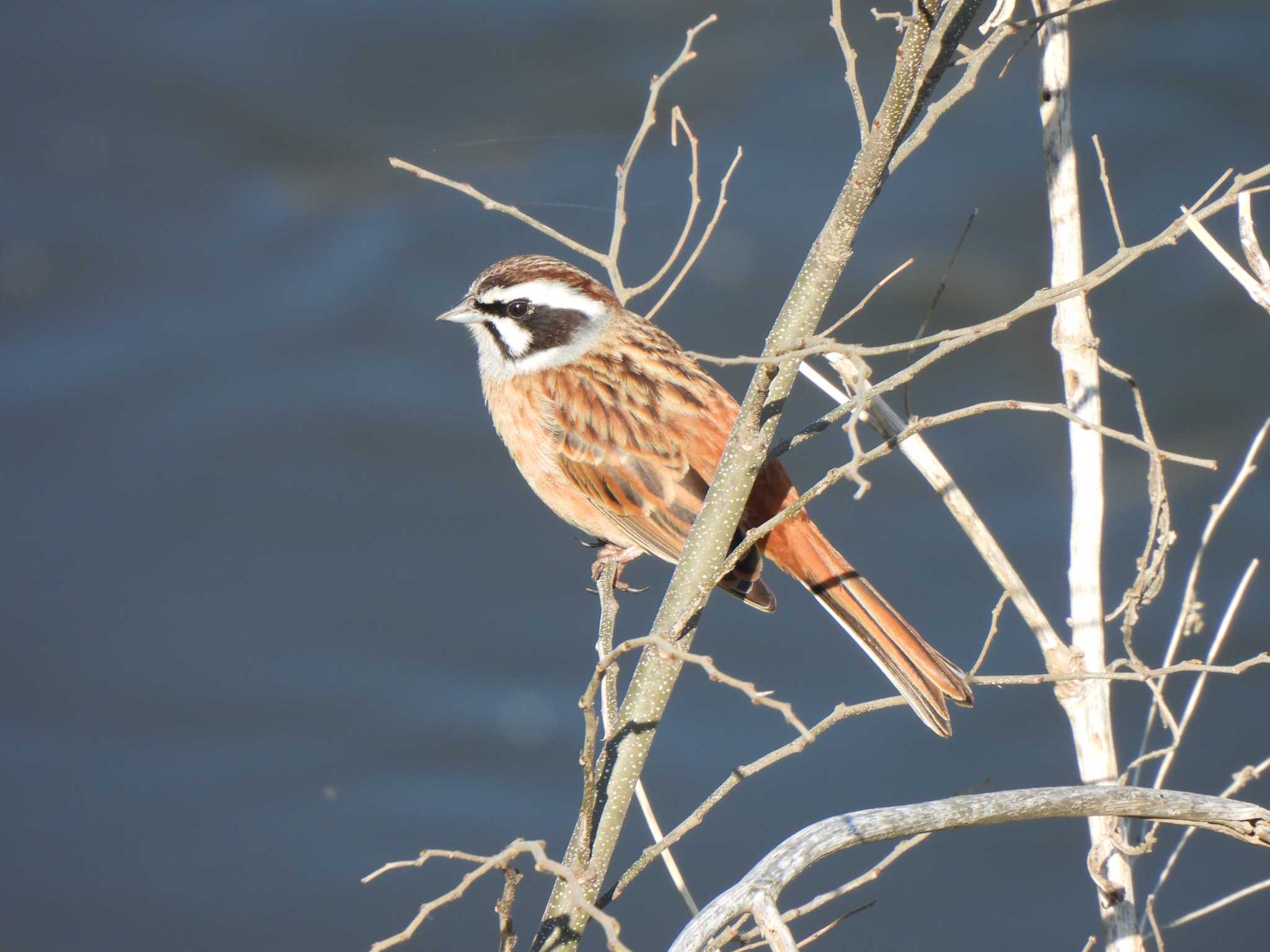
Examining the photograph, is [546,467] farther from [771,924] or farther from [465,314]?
[771,924]

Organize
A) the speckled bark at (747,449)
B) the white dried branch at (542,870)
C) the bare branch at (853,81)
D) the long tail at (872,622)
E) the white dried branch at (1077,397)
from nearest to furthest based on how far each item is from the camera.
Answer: the white dried branch at (542,870), the speckled bark at (747,449), the bare branch at (853,81), the white dried branch at (1077,397), the long tail at (872,622)

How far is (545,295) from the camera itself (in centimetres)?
488

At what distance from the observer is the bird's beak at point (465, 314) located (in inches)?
192

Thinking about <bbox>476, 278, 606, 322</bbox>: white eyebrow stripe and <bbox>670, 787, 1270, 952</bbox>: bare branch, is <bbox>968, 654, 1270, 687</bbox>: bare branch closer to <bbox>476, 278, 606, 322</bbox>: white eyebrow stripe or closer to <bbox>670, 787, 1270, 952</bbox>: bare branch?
<bbox>670, 787, 1270, 952</bbox>: bare branch

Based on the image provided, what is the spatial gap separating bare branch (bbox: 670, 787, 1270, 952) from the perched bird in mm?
2040

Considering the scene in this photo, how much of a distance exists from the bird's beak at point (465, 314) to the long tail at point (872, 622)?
135 cm

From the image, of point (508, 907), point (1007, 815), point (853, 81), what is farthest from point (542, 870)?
point (853, 81)

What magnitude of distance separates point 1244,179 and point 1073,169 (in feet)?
3.76

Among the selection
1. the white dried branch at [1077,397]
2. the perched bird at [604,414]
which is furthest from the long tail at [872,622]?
the white dried branch at [1077,397]

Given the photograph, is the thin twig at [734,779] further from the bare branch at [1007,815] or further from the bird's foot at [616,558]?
the bird's foot at [616,558]

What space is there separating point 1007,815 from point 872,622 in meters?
1.86

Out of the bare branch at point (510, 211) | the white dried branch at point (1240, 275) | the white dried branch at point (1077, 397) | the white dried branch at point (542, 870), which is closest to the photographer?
the white dried branch at point (542, 870)

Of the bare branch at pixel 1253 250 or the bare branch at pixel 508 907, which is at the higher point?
the bare branch at pixel 1253 250

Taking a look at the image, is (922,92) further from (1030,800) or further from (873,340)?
(873,340)
